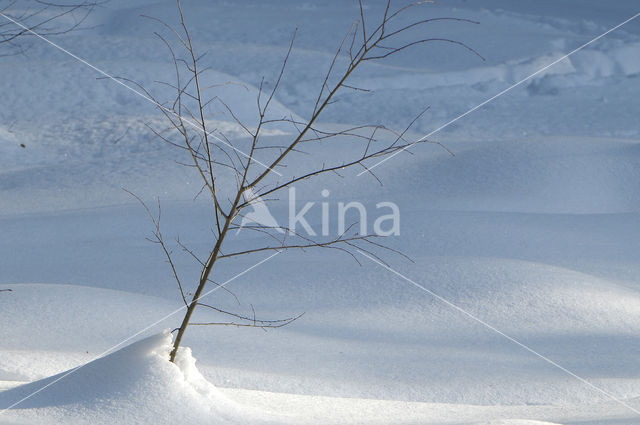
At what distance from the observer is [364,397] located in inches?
86.1

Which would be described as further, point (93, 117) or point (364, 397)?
point (93, 117)

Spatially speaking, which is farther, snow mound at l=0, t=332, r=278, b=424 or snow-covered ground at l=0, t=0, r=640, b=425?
snow-covered ground at l=0, t=0, r=640, b=425

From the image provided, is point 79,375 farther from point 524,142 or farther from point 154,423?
point 524,142

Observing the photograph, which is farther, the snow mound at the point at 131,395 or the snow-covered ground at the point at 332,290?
the snow-covered ground at the point at 332,290

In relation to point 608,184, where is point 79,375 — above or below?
below

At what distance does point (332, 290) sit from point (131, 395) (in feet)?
5.56

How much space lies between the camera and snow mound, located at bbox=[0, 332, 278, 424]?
1.42 metres

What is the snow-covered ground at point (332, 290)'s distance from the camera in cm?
174

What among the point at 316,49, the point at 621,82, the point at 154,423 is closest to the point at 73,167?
the point at 154,423

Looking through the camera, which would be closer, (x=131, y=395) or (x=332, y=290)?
(x=131, y=395)

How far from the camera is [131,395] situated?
145cm

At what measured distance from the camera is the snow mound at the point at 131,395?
4.65 feet

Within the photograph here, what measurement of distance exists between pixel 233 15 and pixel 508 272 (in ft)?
38.3

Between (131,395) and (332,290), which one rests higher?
(332,290)
